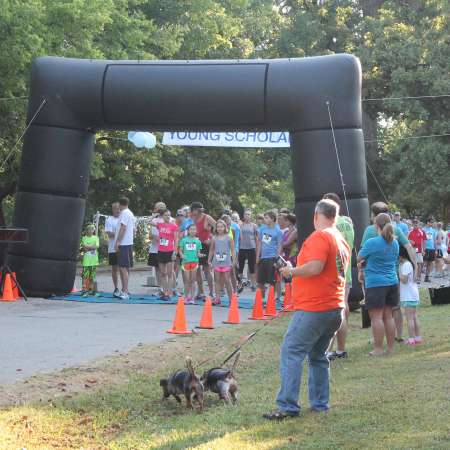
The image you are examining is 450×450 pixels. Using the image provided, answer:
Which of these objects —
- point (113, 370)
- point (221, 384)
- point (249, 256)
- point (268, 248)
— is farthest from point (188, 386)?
point (249, 256)

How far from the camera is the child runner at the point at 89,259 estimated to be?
17219mm

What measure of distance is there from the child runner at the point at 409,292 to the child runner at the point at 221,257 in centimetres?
505

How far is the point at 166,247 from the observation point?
54.5 feet

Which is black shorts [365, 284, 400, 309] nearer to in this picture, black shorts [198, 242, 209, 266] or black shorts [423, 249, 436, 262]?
black shorts [198, 242, 209, 266]

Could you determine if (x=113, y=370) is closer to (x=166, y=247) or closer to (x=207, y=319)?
(x=207, y=319)

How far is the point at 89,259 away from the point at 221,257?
114 inches

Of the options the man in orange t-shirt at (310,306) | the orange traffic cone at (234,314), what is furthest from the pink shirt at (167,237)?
the man in orange t-shirt at (310,306)

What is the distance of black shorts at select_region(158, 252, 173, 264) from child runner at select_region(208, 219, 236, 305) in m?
0.86

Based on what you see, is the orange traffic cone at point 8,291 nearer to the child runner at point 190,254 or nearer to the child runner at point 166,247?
the child runner at point 166,247

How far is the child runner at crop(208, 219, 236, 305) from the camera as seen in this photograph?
15.8 m

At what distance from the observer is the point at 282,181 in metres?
46.9

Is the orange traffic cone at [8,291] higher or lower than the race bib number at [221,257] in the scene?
lower

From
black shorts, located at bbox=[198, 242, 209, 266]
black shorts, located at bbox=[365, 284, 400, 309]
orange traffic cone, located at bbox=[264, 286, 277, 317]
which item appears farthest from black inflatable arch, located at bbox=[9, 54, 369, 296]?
black shorts, located at bbox=[365, 284, 400, 309]

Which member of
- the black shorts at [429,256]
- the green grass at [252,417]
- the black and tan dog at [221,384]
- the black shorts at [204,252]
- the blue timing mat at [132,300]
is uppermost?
the black shorts at [429,256]
